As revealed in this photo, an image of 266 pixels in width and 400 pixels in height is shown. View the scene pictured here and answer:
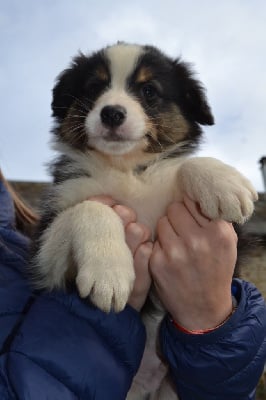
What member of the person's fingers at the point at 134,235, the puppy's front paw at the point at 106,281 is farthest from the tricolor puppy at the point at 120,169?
the person's fingers at the point at 134,235

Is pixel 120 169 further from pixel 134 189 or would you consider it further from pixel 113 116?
pixel 113 116

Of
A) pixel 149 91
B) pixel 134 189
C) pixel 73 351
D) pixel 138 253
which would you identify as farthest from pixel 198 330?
pixel 149 91

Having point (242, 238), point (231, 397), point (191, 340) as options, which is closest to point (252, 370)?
point (231, 397)

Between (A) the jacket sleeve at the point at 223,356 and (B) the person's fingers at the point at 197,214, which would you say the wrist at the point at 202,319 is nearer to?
(A) the jacket sleeve at the point at 223,356

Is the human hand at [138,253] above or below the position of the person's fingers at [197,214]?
below

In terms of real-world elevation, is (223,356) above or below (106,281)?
below

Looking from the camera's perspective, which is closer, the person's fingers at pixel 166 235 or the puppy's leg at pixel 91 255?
the puppy's leg at pixel 91 255

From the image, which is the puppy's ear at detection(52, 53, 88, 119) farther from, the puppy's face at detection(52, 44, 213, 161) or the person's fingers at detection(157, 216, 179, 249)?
the person's fingers at detection(157, 216, 179, 249)
